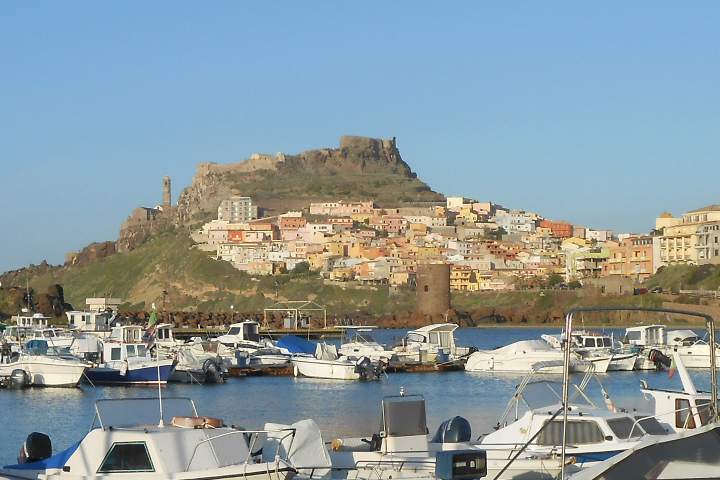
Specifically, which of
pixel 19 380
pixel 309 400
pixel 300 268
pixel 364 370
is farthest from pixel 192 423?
pixel 300 268

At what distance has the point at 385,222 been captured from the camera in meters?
150

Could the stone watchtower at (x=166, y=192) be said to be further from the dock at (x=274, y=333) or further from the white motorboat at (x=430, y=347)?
the white motorboat at (x=430, y=347)

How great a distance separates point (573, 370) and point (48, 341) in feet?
52.3

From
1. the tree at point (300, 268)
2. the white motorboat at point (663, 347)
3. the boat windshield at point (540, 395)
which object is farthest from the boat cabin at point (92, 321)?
the tree at point (300, 268)

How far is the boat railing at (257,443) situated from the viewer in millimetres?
10133

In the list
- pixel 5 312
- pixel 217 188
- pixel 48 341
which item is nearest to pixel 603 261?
pixel 5 312

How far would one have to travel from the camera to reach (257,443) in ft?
36.5

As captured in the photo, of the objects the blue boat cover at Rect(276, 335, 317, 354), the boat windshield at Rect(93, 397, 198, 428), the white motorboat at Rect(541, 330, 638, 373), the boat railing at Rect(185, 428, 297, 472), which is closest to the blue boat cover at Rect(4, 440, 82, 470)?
the boat windshield at Rect(93, 397, 198, 428)

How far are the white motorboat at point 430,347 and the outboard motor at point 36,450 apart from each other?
25077 mm

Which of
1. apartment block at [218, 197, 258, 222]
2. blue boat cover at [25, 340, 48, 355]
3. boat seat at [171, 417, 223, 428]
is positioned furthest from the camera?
apartment block at [218, 197, 258, 222]

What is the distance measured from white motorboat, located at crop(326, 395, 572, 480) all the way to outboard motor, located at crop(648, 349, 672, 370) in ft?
79.2

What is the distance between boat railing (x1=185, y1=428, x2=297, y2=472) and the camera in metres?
10.1

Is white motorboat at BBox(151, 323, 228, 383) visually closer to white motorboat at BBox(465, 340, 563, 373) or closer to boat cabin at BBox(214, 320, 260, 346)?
boat cabin at BBox(214, 320, 260, 346)

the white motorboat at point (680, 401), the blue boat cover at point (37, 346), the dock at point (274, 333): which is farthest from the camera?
the dock at point (274, 333)
